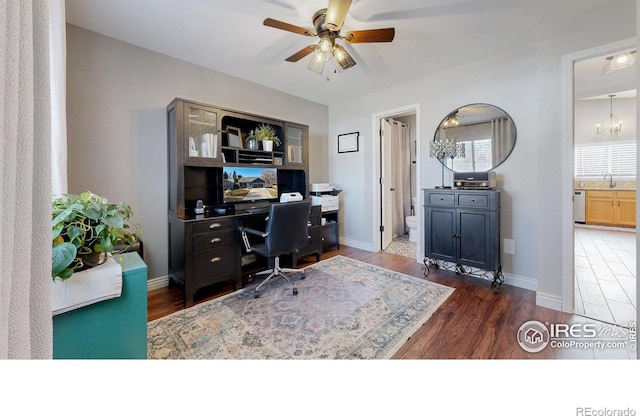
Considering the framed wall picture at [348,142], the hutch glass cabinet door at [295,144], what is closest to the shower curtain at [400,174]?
the framed wall picture at [348,142]

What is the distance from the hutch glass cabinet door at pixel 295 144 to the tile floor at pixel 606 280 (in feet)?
10.6

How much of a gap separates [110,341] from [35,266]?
2.87ft

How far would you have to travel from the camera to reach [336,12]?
1600mm

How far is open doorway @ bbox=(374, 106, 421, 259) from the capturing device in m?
3.73

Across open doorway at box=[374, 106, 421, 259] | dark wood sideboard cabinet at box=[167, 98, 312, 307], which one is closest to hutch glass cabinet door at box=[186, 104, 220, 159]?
dark wood sideboard cabinet at box=[167, 98, 312, 307]

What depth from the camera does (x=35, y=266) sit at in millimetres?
492

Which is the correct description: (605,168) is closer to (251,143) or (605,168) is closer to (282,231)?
(282,231)

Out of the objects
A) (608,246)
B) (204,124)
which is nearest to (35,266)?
(204,124)

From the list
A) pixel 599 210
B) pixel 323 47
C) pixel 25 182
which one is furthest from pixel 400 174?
pixel 25 182

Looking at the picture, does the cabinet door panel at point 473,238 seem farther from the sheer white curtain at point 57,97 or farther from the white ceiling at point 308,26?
the sheer white curtain at point 57,97

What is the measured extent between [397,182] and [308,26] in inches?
125

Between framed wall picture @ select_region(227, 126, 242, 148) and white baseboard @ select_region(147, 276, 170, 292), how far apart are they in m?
1.64

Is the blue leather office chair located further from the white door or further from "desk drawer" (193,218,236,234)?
the white door
